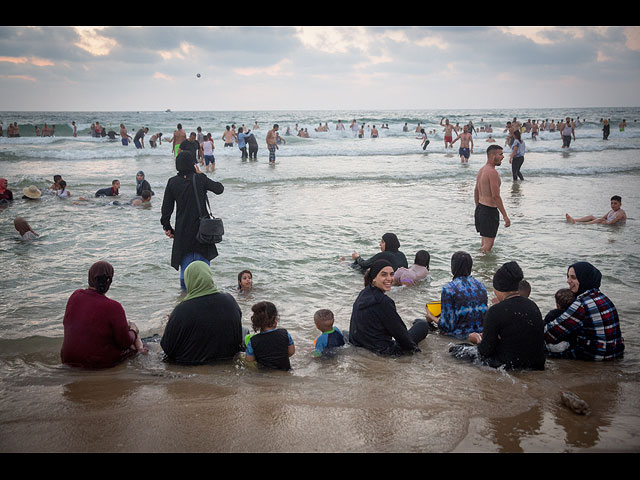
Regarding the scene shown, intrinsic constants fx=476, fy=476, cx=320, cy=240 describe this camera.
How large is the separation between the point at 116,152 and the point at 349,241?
21507 mm

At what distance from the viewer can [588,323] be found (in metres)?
4.11

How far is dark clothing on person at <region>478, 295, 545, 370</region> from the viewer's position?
12.4 feet

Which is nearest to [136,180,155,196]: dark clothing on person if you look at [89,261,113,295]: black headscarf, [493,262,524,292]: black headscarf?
[89,261,113,295]: black headscarf

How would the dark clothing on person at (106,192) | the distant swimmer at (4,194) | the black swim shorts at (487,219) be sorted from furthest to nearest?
the dark clothing on person at (106,192), the distant swimmer at (4,194), the black swim shorts at (487,219)

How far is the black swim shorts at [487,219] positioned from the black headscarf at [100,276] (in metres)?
5.92

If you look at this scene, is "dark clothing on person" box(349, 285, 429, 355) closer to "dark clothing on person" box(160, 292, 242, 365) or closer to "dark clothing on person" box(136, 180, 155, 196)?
"dark clothing on person" box(160, 292, 242, 365)

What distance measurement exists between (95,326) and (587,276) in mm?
4148

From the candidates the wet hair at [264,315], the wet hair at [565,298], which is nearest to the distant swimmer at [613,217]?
the wet hair at [565,298]

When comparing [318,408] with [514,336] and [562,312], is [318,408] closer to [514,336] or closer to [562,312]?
[514,336]

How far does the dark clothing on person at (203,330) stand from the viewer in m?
3.92

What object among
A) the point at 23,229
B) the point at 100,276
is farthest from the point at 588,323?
the point at 23,229

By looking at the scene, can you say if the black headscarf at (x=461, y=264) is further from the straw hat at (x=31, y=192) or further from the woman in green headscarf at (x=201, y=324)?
the straw hat at (x=31, y=192)

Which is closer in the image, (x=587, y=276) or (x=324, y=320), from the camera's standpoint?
(x=587, y=276)

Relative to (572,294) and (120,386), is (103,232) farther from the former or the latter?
(572,294)
